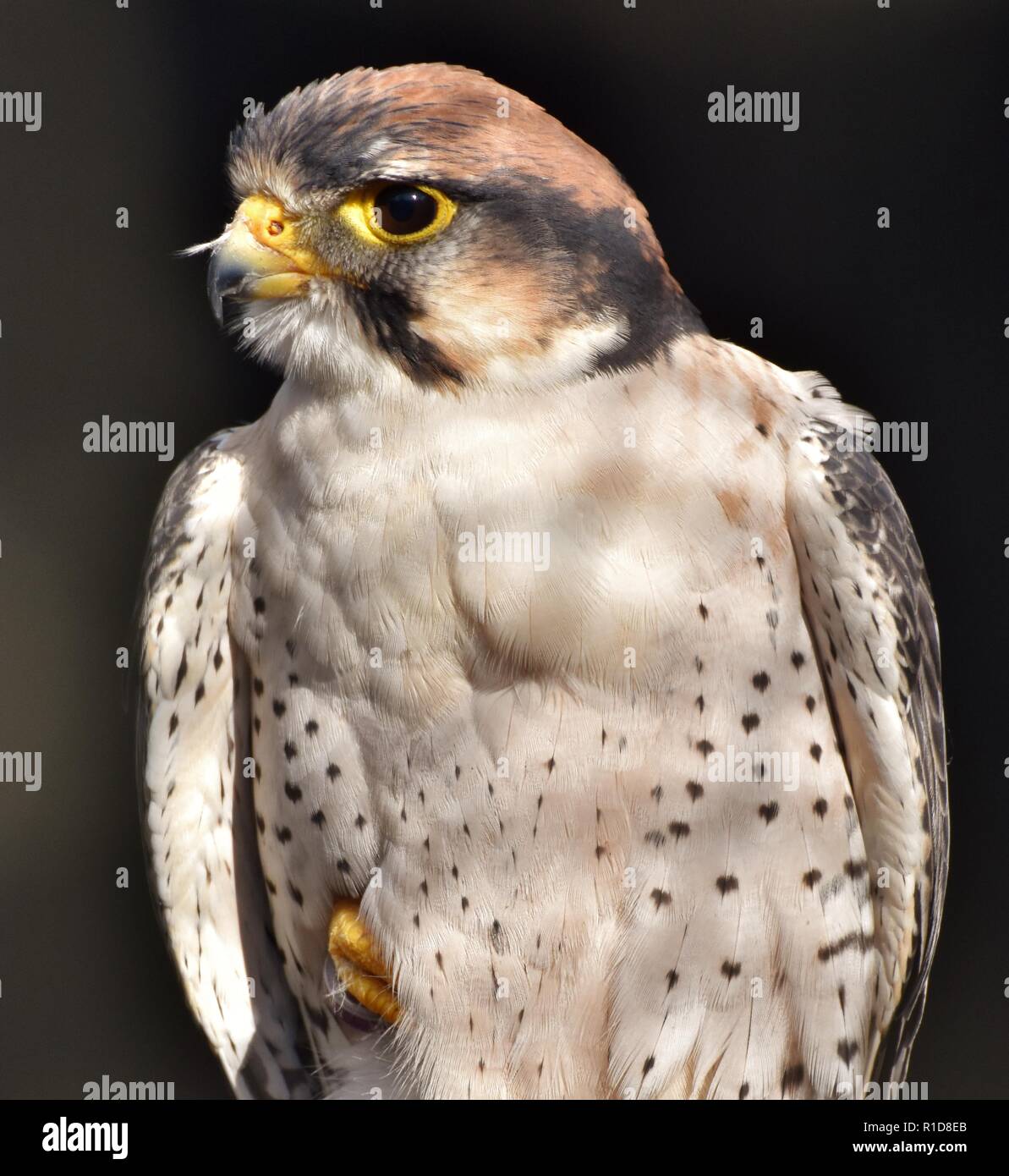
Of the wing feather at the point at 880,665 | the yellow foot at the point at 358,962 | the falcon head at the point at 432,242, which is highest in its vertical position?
the falcon head at the point at 432,242

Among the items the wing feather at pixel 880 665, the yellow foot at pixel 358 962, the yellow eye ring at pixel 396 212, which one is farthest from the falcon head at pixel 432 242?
the yellow foot at pixel 358 962

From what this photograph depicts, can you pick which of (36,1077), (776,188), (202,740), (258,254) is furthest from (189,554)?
(36,1077)

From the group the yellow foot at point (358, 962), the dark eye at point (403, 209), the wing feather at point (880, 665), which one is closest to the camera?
the dark eye at point (403, 209)

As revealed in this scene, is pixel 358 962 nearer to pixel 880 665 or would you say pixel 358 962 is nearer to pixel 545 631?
pixel 545 631

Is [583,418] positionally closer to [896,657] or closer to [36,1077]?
[896,657]

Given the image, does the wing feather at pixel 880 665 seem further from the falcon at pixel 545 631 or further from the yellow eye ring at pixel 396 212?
the yellow eye ring at pixel 396 212

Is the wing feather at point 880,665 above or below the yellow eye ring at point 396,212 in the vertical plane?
below

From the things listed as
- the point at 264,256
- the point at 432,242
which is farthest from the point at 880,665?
the point at 264,256

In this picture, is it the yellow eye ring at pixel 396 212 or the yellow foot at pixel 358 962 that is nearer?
the yellow eye ring at pixel 396 212
